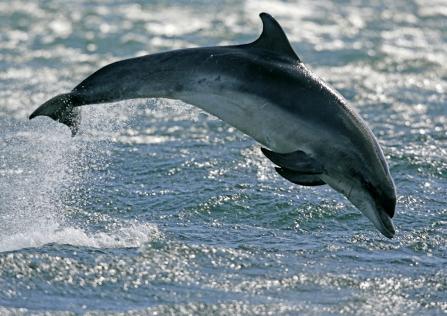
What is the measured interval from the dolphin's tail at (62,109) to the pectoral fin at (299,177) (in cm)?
179

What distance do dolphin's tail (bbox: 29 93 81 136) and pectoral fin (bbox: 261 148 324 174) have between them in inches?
66.5

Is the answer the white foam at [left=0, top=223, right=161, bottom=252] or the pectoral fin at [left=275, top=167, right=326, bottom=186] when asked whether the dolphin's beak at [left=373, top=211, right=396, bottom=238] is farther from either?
the white foam at [left=0, top=223, right=161, bottom=252]

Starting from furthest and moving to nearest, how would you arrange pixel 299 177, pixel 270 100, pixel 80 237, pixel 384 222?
pixel 80 237 < pixel 384 222 < pixel 270 100 < pixel 299 177

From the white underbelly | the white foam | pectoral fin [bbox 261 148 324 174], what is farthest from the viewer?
the white foam

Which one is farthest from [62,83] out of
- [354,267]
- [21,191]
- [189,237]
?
[354,267]

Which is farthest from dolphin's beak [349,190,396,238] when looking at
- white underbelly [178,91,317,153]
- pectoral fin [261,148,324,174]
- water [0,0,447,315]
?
white underbelly [178,91,317,153]

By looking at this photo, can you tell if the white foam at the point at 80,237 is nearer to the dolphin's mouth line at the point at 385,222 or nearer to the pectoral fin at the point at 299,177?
the pectoral fin at the point at 299,177

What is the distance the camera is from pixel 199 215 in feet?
33.7

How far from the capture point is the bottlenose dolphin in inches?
338

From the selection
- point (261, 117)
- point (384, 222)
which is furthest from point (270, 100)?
point (384, 222)

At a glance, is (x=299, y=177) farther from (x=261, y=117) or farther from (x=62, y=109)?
(x=62, y=109)

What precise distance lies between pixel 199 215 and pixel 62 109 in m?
2.08

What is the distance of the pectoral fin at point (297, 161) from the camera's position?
330 inches

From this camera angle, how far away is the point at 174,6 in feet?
82.5
